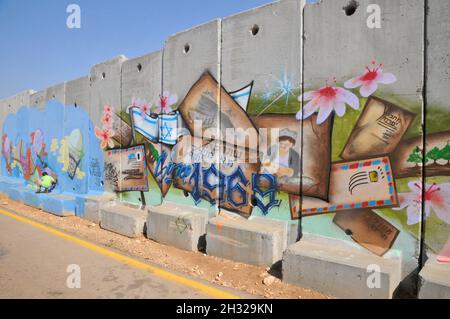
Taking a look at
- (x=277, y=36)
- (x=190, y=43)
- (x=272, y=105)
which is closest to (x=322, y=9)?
(x=277, y=36)

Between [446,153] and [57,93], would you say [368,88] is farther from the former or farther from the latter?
[57,93]

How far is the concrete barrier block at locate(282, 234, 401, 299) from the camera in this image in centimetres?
354

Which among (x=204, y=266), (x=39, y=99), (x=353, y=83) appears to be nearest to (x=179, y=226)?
(x=204, y=266)

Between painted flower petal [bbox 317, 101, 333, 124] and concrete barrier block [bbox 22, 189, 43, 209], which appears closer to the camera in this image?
painted flower petal [bbox 317, 101, 333, 124]

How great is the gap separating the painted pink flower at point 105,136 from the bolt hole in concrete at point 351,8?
5729 millimetres

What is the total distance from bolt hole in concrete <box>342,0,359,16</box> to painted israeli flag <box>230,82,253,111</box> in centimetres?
161

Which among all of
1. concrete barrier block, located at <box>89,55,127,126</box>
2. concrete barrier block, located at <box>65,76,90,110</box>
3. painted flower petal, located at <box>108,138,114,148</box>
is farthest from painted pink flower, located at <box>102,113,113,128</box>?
concrete barrier block, located at <box>65,76,90,110</box>

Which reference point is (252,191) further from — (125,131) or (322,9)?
(125,131)

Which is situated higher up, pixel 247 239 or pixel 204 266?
pixel 247 239

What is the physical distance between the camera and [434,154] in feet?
11.7

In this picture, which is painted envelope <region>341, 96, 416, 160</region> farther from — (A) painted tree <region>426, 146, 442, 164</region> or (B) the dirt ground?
(B) the dirt ground

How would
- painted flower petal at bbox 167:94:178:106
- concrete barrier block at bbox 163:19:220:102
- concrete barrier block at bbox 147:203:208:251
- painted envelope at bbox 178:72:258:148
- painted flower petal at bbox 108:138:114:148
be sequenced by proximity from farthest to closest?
painted flower petal at bbox 108:138:114:148 → painted flower petal at bbox 167:94:178:106 → concrete barrier block at bbox 163:19:220:102 → concrete barrier block at bbox 147:203:208:251 → painted envelope at bbox 178:72:258:148

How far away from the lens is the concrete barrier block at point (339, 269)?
139 inches

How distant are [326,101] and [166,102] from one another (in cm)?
335
